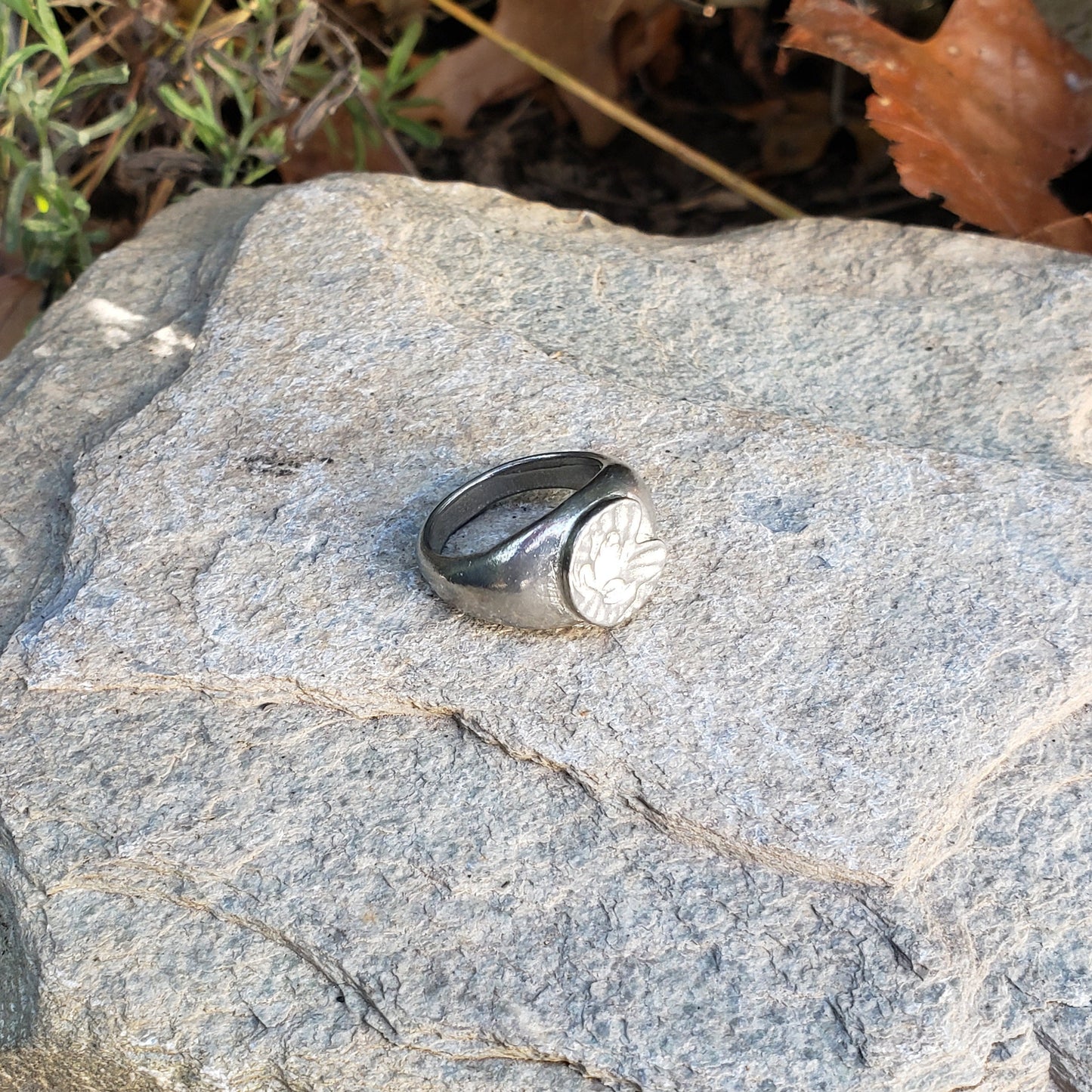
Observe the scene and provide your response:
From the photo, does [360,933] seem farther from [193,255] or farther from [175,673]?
[193,255]

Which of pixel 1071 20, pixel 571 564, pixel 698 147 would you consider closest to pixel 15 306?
pixel 571 564

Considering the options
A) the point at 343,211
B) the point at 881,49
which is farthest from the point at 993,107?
the point at 343,211

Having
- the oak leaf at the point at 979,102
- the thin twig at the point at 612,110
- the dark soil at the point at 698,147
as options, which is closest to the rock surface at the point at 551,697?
the oak leaf at the point at 979,102

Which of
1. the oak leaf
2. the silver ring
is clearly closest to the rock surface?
the silver ring

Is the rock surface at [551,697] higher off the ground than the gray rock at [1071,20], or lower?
lower

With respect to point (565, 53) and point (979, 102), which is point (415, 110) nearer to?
point (565, 53)

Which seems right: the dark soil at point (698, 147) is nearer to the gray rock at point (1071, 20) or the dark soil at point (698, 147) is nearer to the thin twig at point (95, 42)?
the gray rock at point (1071, 20)

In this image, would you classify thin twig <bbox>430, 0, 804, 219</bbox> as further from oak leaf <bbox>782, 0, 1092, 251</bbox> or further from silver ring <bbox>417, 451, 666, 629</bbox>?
silver ring <bbox>417, 451, 666, 629</bbox>
